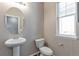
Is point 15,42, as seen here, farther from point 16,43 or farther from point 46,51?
point 46,51

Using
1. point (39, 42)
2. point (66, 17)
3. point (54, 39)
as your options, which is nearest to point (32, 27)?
point (39, 42)

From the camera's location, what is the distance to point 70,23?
1.10 m

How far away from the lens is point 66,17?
113cm

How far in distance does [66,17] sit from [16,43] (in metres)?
0.69

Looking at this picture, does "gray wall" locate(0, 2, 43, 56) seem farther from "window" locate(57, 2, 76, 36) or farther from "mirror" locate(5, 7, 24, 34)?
"window" locate(57, 2, 76, 36)

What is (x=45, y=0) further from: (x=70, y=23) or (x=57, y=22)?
(x=70, y=23)

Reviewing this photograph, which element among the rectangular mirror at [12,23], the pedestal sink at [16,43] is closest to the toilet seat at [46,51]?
the pedestal sink at [16,43]

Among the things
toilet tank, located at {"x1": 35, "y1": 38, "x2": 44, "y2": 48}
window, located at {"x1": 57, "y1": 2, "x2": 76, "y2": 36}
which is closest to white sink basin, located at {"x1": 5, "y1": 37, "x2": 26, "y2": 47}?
toilet tank, located at {"x1": 35, "y1": 38, "x2": 44, "y2": 48}

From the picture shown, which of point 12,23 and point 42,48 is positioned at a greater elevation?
point 12,23

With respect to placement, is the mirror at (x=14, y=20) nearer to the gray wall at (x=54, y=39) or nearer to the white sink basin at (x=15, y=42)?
the white sink basin at (x=15, y=42)

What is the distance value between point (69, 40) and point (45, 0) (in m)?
0.55

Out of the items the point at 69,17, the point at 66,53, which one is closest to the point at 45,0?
the point at 69,17

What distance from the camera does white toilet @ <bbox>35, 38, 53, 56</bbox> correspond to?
1109mm

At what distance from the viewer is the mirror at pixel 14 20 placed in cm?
106
